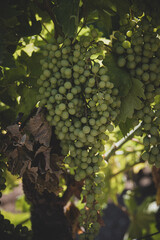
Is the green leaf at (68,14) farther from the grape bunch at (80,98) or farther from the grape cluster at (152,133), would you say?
the grape cluster at (152,133)

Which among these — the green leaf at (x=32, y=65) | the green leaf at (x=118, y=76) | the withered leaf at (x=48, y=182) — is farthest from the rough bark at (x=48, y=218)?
the green leaf at (x=118, y=76)

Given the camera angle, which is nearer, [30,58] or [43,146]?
[43,146]

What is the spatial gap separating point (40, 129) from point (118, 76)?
36 centimetres

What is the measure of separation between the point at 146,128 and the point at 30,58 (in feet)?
1.90

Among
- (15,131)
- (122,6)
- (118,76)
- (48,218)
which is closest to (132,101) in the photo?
(118,76)

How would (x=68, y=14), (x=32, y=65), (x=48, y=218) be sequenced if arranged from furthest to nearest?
(x=48, y=218), (x=32, y=65), (x=68, y=14)

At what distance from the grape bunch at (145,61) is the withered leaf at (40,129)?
339mm

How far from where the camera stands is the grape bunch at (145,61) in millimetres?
865

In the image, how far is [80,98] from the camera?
2.92ft

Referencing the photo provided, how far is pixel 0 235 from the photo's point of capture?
39.1 inches

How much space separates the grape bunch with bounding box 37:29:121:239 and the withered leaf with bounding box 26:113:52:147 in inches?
1.6

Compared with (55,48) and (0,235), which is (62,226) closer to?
(0,235)

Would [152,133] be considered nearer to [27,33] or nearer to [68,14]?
[68,14]

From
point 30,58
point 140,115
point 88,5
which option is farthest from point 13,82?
point 140,115
